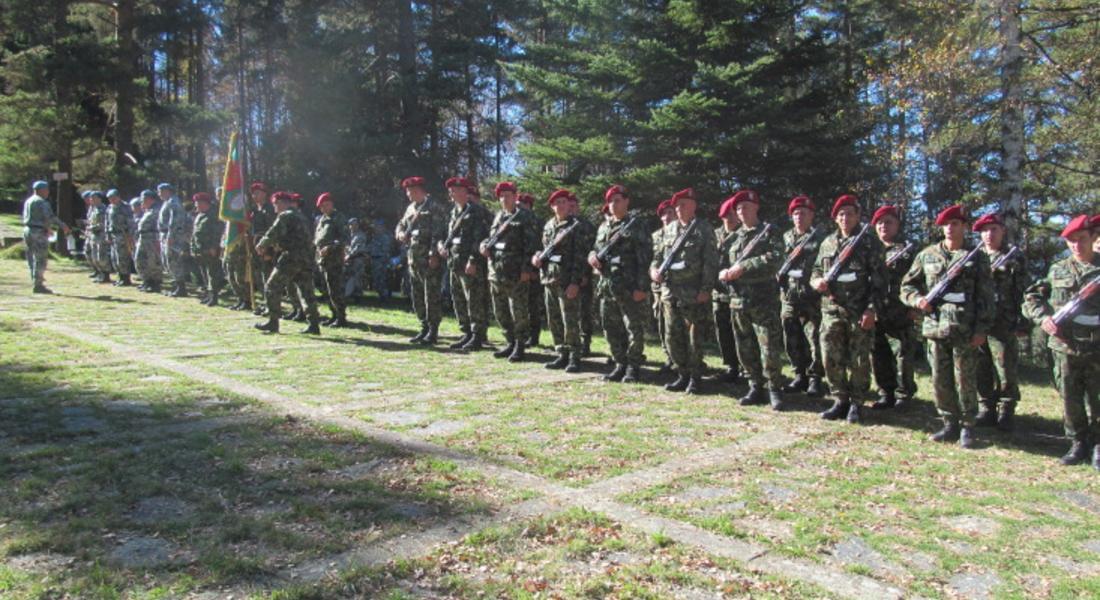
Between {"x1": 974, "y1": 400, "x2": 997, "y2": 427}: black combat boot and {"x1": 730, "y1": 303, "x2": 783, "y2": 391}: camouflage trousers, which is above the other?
{"x1": 730, "y1": 303, "x2": 783, "y2": 391}: camouflage trousers

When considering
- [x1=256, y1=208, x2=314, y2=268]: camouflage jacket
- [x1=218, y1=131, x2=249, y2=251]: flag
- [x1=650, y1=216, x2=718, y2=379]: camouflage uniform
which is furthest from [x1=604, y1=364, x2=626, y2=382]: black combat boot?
[x1=218, y1=131, x2=249, y2=251]: flag

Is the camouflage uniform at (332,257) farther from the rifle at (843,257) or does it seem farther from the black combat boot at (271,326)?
the rifle at (843,257)

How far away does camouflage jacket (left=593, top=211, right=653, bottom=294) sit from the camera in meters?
8.78

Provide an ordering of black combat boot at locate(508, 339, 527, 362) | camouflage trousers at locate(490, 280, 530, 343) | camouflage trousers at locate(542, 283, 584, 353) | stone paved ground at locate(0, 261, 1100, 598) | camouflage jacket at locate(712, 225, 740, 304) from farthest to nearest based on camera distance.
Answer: camouflage trousers at locate(490, 280, 530, 343) → black combat boot at locate(508, 339, 527, 362) → camouflage trousers at locate(542, 283, 584, 353) → camouflage jacket at locate(712, 225, 740, 304) → stone paved ground at locate(0, 261, 1100, 598)

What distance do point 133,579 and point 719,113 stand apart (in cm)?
1059

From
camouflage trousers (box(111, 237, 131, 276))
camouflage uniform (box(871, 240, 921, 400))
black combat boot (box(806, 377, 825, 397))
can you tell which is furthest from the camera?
camouflage trousers (box(111, 237, 131, 276))

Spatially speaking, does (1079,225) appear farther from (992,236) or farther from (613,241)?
(613,241)

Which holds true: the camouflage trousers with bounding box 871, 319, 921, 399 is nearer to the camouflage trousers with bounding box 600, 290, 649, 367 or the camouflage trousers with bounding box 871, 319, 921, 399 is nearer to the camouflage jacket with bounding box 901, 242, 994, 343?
the camouflage jacket with bounding box 901, 242, 994, 343

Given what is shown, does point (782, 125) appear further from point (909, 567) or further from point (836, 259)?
point (909, 567)

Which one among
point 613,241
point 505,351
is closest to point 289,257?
point 505,351

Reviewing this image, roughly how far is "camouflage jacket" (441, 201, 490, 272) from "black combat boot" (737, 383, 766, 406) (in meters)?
4.53

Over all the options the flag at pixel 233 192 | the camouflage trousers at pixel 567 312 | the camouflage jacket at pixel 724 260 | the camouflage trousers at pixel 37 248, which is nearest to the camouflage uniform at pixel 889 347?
the camouflage jacket at pixel 724 260

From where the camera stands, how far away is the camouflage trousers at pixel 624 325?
345 inches

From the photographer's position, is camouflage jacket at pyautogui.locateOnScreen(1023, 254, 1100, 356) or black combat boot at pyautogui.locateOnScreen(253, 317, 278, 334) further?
black combat boot at pyautogui.locateOnScreen(253, 317, 278, 334)
